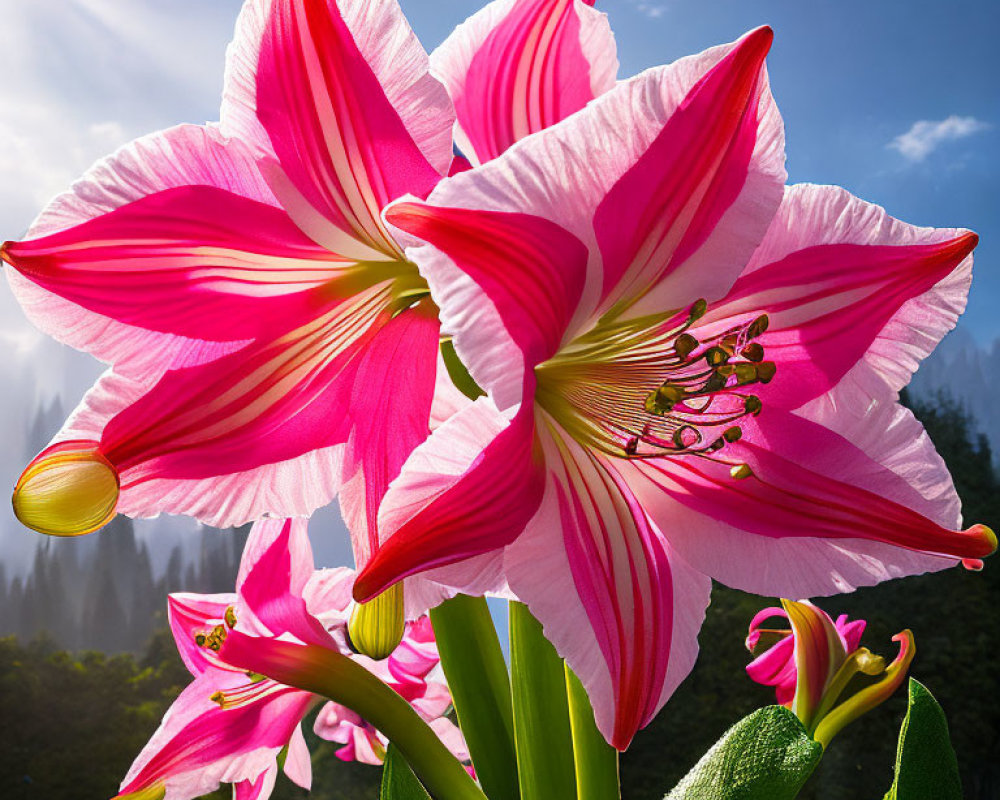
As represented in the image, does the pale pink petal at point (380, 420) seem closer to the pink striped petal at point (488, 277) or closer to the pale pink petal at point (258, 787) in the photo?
the pink striped petal at point (488, 277)

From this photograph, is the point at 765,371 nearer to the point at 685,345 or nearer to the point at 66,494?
the point at 685,345

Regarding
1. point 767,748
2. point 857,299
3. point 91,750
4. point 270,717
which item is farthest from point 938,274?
point 91,750

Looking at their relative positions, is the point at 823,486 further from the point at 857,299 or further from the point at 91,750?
the point at 91,750

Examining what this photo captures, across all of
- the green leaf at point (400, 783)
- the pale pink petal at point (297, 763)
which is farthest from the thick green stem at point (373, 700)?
the pale pink petal at point (297, 763)

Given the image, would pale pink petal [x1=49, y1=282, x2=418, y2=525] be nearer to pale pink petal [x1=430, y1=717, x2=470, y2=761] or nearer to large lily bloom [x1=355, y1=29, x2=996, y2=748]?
large lily bloom [x1=355, y1=29, x2=996, y2=748]

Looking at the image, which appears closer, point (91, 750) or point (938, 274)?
point (938, 274)

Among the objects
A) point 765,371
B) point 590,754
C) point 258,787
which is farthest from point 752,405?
point 258,787
